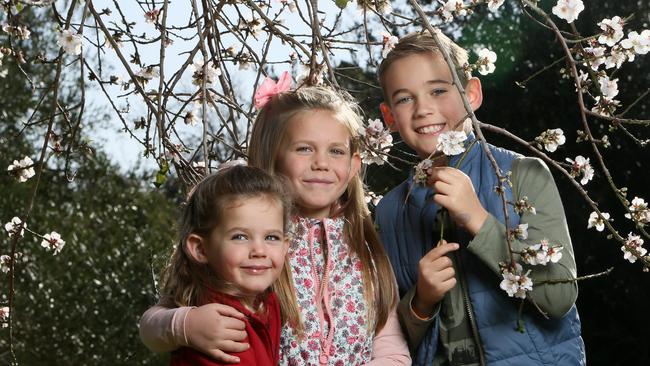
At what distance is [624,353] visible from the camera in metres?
6.98

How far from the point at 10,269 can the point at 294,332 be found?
95cm

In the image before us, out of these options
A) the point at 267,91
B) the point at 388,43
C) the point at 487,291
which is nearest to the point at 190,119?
the point at 267,91

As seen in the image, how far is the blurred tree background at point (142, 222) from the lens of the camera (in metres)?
6.96

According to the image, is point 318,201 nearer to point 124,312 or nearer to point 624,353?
point 624,353

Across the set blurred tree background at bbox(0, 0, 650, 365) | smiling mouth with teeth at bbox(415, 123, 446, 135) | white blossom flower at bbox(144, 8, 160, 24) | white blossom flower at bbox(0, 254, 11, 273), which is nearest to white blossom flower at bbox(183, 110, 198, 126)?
white blossom flower at bbox(144, 8, 160, 24)

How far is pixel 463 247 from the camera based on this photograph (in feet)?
7.30

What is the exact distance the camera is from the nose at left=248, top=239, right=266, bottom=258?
2004mm

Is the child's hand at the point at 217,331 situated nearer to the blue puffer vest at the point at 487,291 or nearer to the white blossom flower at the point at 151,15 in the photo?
the blue puffer vest at the point at 487,291

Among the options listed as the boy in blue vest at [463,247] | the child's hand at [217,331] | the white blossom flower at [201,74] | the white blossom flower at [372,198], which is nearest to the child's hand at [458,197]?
the boy in blue vest at [463,247]

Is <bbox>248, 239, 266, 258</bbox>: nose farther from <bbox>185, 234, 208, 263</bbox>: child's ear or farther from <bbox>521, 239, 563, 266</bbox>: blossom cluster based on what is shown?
<bbox>521, 239, 563, 266</bbox>: blossom cluster

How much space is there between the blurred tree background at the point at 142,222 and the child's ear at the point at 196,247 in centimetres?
365

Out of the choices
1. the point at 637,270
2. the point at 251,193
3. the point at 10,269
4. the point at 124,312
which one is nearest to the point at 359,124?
the point at 251,193

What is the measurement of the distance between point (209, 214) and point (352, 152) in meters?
0.42

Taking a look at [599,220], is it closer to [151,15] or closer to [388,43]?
[388,43]
